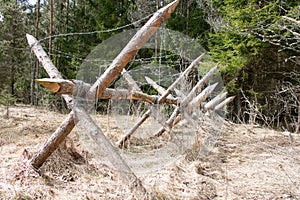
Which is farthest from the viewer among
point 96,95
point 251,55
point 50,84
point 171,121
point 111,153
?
point 251,55

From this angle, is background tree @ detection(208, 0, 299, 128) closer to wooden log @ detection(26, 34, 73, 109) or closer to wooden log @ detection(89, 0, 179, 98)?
wooden log @ detection(89, 0, 179, 98)

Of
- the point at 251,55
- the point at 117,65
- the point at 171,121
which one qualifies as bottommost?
the point at 171,121

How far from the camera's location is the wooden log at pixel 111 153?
225cm

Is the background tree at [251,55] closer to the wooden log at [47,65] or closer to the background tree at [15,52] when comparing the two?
the wooden log at [47,65]

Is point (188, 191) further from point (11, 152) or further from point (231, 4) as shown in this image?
point (231, 4)

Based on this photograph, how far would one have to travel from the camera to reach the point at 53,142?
102 inches

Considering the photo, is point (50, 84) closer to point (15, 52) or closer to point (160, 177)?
point (160, 177)

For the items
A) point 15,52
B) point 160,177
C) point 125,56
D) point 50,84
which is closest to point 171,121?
point 160,177

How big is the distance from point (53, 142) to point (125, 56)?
1.16 m

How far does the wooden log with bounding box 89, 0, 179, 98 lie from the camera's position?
7.84 ft

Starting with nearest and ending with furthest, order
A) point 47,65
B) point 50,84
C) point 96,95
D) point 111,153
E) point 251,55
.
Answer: point 50,84 < point 111,153 < point 96,95 < point 47,65 < point 251,55

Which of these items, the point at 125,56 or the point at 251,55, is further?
the point at 251,55

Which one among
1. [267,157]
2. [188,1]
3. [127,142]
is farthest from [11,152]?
[188,1]

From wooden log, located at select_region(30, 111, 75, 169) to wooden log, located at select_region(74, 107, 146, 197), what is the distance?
0.65ft
